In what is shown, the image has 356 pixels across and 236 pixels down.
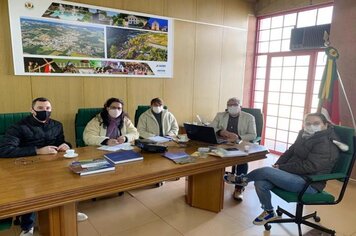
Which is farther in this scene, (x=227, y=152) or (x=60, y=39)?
(x=60, y=39)

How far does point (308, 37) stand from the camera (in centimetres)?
411

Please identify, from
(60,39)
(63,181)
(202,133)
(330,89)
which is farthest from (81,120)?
(330,89)

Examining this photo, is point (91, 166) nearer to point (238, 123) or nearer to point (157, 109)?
point (157, 109)

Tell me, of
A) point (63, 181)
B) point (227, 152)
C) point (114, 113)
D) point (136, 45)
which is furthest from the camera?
point (136, 45)

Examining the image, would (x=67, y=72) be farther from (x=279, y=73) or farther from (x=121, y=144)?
(x=279, y=73)

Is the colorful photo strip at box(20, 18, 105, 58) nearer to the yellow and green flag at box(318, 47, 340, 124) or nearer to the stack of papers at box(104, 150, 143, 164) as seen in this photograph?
the stack of papers at box(104, 150, 143, 164)

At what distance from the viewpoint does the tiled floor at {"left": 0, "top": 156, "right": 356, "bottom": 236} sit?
7.45 ft

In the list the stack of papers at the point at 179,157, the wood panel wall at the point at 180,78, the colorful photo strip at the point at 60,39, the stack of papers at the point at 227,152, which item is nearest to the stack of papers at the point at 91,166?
the stack of papers at the point at 179,157

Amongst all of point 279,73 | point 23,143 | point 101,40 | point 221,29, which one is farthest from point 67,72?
point 279,73

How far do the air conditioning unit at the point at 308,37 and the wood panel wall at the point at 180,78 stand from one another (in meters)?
0.96

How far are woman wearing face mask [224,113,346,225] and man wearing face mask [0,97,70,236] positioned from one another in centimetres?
173

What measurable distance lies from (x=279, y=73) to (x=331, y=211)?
2817mm

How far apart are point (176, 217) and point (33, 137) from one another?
1510 millimetres

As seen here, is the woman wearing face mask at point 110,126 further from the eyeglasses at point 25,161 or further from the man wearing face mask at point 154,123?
the eyeglasses at point 25,161
